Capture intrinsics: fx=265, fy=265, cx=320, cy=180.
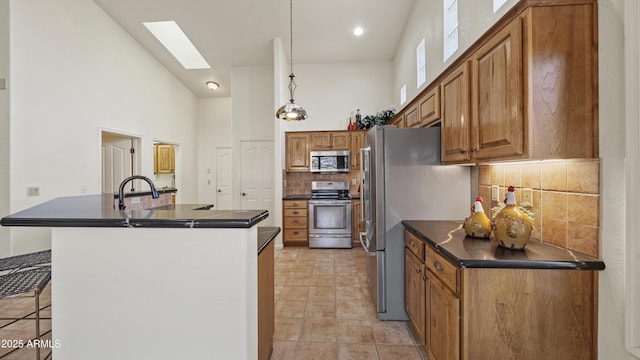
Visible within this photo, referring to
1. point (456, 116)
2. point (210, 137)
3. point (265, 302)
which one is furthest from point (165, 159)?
point (456, 116)

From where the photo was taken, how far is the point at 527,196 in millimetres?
1730

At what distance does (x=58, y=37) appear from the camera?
3.38m

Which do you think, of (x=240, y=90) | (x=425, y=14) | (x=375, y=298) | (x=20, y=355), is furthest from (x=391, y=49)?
(x=20, y=355)

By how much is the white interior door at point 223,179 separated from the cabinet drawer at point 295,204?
2.51 m

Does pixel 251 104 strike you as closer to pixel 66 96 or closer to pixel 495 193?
pixel 66 96

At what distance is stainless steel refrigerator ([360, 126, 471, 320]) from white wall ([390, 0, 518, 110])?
0.86m

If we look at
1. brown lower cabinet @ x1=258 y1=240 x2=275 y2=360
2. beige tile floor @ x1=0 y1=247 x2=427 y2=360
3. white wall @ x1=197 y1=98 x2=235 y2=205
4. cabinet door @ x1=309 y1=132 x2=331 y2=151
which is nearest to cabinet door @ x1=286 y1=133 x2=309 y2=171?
cabinet door @ x1=309 y1=132 x2=331 y2=151

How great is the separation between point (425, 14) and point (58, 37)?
4.71 m

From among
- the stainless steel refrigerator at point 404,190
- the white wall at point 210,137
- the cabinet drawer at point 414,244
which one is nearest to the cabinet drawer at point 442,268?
the cabinet drawer at point 414,244

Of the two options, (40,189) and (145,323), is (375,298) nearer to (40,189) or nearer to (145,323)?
(145,323)

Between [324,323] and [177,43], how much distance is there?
19.1 feet

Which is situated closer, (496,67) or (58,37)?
(496,67)

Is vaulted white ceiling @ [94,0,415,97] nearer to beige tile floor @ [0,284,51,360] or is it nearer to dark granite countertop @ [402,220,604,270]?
dark granite countertop @ [402,220,604,270]

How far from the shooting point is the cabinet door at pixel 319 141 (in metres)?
5.20
